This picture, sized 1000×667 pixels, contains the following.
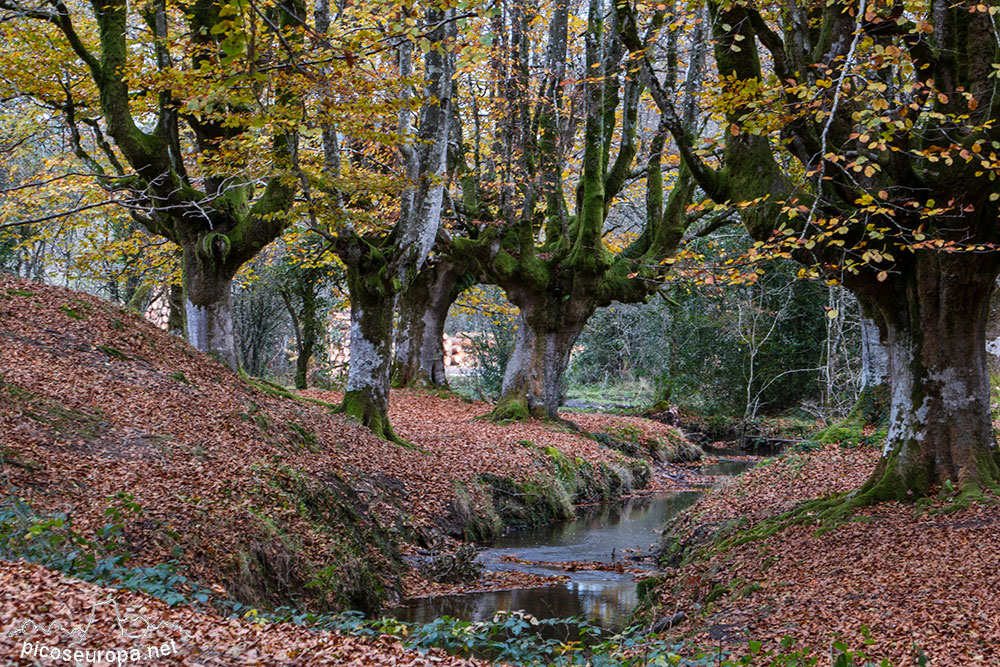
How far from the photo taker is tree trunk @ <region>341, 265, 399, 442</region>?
12.9m

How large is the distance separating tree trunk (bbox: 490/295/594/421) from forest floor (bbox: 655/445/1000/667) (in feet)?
29.1

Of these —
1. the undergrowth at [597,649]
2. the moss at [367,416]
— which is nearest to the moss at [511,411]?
the moss at [367,416]

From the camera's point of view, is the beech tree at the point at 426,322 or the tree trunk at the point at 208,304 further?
the beech tree at the point at 426,322

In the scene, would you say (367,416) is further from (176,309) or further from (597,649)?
(176,309)

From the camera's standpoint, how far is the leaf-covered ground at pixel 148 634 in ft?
12.7

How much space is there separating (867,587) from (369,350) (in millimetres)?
8734

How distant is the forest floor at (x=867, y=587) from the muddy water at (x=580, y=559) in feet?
3.18


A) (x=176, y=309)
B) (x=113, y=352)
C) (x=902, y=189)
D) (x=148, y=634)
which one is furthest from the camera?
(x=176, y=309)

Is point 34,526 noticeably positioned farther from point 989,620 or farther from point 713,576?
point 989,620

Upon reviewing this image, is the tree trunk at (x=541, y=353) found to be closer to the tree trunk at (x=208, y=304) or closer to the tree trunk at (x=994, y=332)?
the tree trunk at (x=208, y=304)

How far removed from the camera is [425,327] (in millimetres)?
22734

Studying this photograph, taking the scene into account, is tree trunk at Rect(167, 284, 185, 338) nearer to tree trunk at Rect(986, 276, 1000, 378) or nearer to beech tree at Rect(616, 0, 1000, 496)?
beech tree at Rect(616, 0, 1000, 496)

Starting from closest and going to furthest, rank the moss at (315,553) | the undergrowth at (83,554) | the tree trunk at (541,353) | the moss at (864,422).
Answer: the undergrowth at (83,554)
the moss at (315,553)
the moss at (864,422)
the tree trunk at (541,353)

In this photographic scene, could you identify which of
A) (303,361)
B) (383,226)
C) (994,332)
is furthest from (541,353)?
(994,332)
